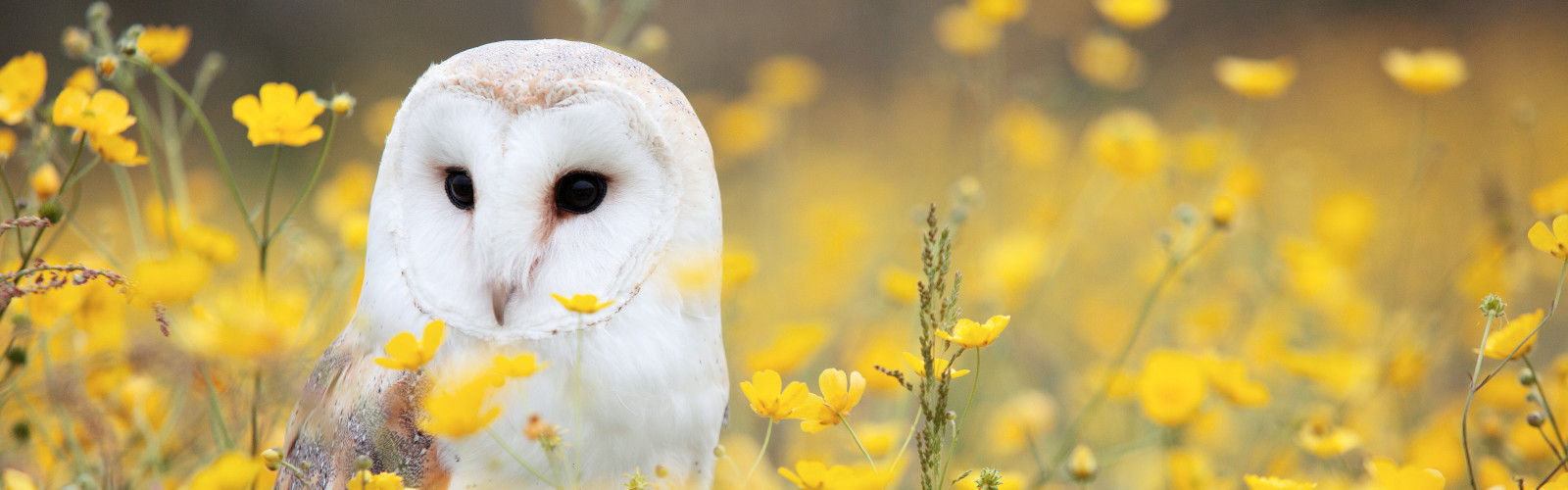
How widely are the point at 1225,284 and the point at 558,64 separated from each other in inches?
47.6

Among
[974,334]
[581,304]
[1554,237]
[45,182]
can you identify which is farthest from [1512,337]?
[45,182]

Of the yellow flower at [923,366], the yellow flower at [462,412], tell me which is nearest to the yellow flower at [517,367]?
the yellow flower at [462,412]

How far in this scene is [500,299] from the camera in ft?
2.31

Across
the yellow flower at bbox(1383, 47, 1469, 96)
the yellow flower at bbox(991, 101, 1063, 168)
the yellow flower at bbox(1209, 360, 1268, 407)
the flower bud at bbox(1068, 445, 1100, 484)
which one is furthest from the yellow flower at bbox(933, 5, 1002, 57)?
the flower bud at bbox(1068, 445, 1100, 484)

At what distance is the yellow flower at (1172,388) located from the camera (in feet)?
2.86

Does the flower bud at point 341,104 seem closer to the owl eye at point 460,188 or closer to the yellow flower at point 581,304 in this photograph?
the owl eye at point 460,188

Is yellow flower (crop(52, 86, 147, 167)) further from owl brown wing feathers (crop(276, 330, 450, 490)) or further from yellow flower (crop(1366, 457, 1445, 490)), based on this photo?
yellow flower (crop(1366, 457, 1445, 490))

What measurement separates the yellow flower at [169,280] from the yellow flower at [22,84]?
0.16m

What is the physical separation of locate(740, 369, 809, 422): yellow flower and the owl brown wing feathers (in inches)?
9.8

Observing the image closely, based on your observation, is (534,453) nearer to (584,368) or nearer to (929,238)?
(584,368)

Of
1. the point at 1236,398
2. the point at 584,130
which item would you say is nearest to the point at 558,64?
the point at 584,130

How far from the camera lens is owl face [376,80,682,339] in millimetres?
672

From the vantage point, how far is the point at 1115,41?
1.54m

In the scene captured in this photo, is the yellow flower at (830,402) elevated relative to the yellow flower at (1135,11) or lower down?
lower down
